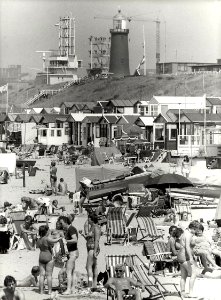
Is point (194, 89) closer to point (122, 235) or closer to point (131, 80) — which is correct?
point (131, 80)

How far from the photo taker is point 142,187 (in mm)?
26344

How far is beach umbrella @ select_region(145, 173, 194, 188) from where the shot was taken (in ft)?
79.6

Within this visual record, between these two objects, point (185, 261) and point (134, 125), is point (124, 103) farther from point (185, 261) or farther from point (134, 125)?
point (185, 261)

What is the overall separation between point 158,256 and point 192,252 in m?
1.53

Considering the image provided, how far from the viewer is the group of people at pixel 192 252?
1295 cm

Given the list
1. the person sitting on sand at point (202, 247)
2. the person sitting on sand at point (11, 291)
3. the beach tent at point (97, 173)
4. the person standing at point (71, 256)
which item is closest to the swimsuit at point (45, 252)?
the person standing at point (71, 256)

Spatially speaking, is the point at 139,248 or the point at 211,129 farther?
the point at 211,129

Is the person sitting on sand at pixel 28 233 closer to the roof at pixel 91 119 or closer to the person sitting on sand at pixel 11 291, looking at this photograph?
the person sitting on sand at pixel 11 291

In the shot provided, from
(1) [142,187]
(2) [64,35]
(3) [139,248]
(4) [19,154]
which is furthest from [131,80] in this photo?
(3) [139,248]

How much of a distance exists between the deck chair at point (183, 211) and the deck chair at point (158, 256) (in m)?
5.94

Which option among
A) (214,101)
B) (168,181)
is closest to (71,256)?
(168,181)

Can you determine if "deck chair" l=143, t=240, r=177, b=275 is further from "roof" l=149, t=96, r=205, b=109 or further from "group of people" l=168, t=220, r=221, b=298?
"roof" l=149, t=96, r=205, b=109

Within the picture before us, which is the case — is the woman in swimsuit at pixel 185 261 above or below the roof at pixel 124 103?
below

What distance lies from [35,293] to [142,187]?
1326cm
